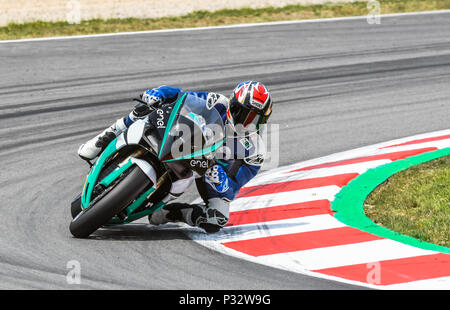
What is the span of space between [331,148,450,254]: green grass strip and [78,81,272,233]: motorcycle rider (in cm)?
117

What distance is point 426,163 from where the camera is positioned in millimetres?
10242

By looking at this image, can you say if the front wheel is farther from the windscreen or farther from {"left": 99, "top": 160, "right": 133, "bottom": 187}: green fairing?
the windscreen

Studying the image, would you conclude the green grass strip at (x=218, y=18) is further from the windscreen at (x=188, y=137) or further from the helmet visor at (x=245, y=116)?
the windscreen at (x=188, y=137)

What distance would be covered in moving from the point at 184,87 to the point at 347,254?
706cm

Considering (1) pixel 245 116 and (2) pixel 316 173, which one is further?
(2) pixel 316 173

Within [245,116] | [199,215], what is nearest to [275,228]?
[199,215]

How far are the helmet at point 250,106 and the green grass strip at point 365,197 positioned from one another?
1.43m

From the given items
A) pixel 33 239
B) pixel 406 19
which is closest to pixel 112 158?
pixel 33 239

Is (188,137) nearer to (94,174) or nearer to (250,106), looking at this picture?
(250,106)

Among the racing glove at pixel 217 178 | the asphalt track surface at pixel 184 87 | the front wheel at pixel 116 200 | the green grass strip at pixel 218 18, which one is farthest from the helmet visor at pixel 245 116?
the green grass strip at pixel 218 18

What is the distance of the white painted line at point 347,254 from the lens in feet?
23.2

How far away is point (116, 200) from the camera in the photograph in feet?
23.6

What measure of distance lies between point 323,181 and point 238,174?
2067 millimetres
